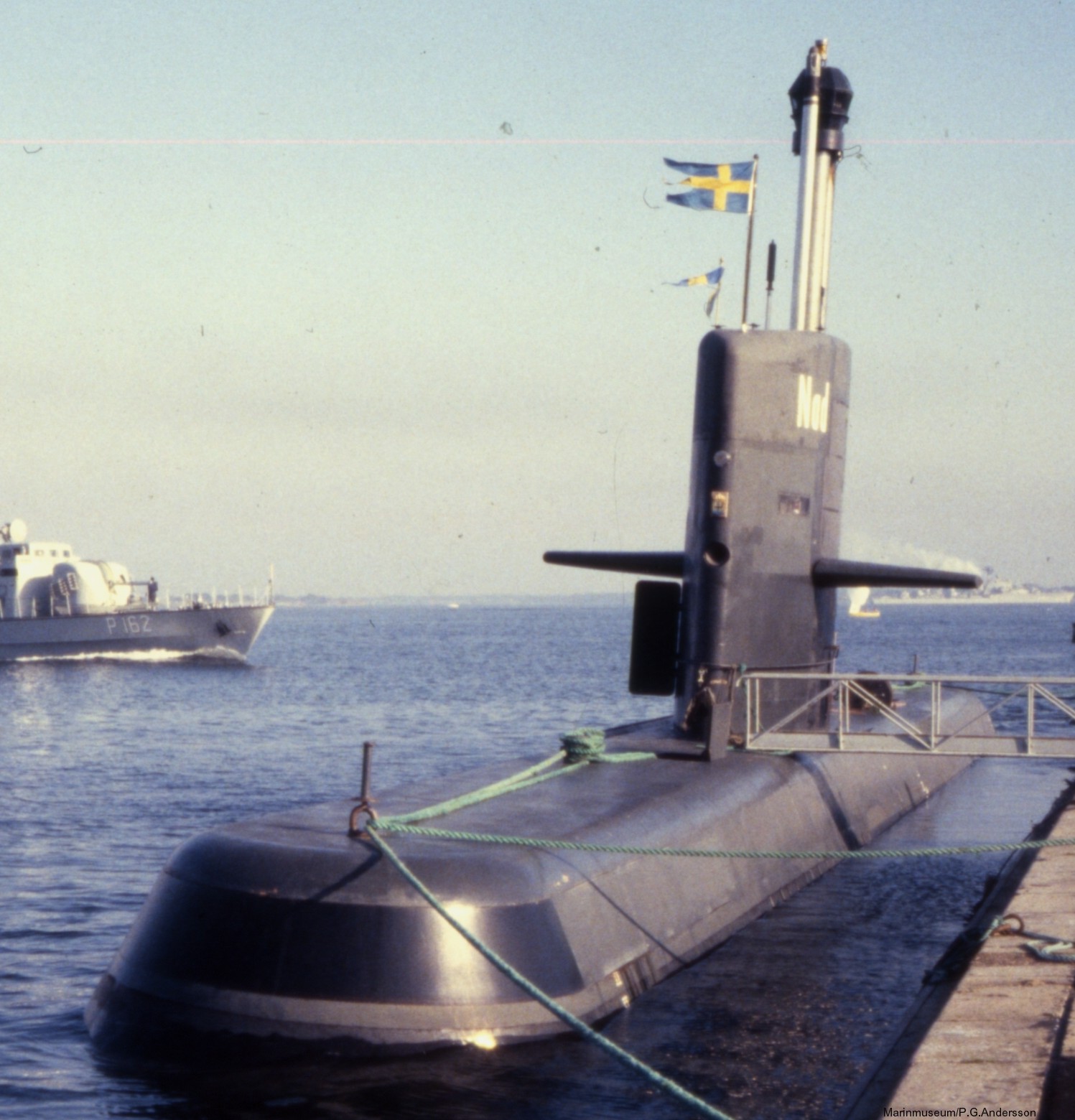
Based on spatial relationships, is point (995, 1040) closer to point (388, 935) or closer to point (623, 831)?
point (388, 935)

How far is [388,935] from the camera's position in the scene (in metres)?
7.98

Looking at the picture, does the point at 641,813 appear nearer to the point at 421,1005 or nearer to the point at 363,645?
the point at 421,1005

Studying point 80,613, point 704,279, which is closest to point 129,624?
point 80,613

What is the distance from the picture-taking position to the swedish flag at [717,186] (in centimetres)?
1538

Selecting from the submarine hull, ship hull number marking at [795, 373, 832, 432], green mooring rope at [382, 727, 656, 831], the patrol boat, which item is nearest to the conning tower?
ship hull number marking at [795, 373, 832, 432]

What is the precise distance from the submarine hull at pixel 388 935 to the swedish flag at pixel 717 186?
24.5 feet

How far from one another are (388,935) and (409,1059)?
0.64 meters

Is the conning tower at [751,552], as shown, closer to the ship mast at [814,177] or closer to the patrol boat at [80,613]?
the ship mast at [814,177]

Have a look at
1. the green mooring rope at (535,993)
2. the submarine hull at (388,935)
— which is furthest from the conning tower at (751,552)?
the green mooring rope at (535,993)

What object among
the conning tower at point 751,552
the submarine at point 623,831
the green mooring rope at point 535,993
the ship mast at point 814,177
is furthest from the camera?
the ship mast at point 814,177

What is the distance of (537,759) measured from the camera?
13055mm

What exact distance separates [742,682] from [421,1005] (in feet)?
21.4

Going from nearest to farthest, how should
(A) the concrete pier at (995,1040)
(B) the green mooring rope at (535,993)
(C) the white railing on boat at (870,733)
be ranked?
(A) the concrete pier at (995,1040) < (B) the green mooring rope at (535,993) < (C) the white railing on boat at (870,733)

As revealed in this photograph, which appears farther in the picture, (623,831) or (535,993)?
(623,831)
